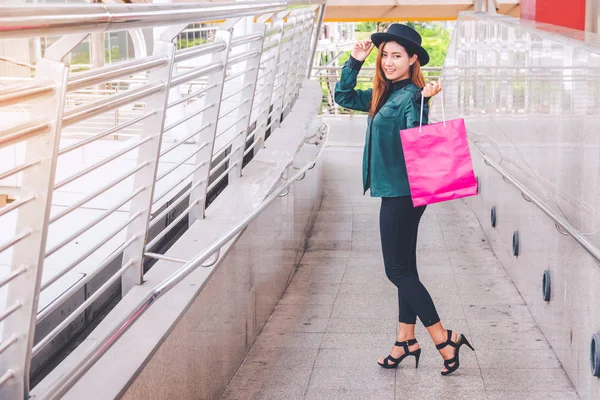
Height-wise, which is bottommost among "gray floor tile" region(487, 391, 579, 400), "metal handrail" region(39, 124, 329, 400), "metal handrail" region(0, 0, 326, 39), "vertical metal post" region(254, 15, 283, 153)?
"gray floor tile" region(487, 391, 579, 400)

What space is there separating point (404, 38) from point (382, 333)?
1842 mm

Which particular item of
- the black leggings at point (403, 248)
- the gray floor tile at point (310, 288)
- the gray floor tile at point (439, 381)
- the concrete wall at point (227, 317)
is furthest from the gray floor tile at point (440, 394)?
the gray floor tile at point (310, 288)

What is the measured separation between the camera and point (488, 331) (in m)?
5.55

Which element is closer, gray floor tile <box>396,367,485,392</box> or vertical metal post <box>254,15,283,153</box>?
gray floor tile <box>396,367,485,392</box>

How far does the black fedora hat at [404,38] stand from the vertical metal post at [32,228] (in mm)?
2649

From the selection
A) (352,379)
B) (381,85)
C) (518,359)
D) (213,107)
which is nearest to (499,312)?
(518,359)

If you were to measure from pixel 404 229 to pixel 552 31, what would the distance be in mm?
1613

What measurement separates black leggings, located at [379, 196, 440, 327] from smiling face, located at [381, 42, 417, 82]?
0.62m

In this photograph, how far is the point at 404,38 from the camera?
15.0 feet

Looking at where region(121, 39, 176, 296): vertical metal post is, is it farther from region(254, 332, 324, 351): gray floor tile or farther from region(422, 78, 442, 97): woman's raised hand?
region(254, 332, 324, 351): gray floor tile

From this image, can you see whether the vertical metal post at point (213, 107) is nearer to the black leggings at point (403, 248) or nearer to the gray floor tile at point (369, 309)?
the black leggings at point (403, 248)

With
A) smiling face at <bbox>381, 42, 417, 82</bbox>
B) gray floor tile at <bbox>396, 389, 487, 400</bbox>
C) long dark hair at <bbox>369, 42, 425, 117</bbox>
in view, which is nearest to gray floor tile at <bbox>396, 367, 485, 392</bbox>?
gray floor tile at <bbox>396, 389, 487, 400</bbox>

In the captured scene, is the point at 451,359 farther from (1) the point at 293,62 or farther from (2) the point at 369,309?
(1) the point at 293,62

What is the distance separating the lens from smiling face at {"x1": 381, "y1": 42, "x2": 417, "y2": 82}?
183 inches
